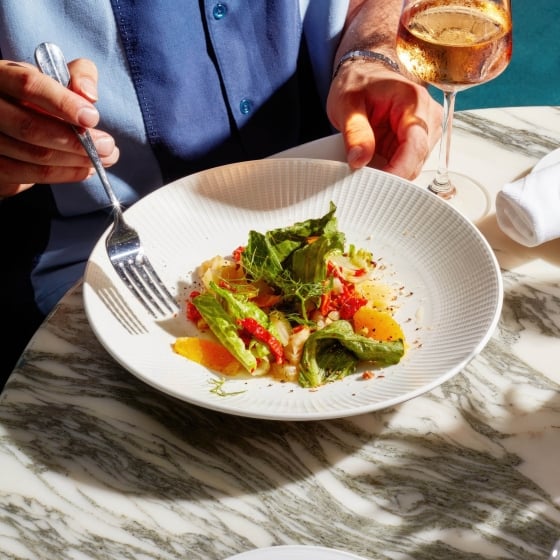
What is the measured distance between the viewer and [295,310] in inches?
41.3

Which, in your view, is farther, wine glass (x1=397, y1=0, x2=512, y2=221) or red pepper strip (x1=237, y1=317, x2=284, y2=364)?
wine glass (x1=397, y1=0, x2=512, y2=221)

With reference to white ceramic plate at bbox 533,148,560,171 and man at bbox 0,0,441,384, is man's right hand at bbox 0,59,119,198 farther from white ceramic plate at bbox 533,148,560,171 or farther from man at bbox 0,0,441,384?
white ceramic plate at bbox 533,148,560,171

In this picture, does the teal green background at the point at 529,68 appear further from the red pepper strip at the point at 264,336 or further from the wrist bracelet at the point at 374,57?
the red pepper strip at the point at 264,336

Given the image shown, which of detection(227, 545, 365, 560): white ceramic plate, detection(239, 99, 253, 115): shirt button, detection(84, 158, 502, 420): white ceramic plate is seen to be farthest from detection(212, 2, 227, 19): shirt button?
detection(227, 545, 365, 560): white ceramic plate

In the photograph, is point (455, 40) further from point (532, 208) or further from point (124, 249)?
point (124, 249)

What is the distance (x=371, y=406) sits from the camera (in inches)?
32.9

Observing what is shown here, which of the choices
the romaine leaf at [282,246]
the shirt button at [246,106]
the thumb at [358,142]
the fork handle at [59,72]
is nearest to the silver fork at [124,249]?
the fork handle at [59,72]

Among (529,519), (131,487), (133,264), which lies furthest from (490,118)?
(131,487)

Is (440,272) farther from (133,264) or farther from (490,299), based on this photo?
(133,264)

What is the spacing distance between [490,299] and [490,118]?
0.63 meters

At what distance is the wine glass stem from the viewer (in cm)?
127

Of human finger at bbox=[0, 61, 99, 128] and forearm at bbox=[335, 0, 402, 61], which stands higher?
human finger at bbox=[0, 61, 99, 128]

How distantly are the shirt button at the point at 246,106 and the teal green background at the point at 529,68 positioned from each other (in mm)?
1810

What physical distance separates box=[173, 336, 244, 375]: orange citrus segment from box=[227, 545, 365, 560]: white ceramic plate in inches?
10.6
